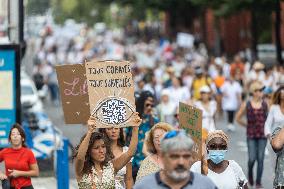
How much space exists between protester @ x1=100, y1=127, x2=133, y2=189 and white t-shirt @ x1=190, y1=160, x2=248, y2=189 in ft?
4.24

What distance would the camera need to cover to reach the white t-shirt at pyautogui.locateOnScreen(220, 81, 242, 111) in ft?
94.2

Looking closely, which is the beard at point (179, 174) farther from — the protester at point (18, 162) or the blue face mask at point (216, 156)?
the protester at point (18, 162)

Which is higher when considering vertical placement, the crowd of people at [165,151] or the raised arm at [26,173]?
the crowd of people at [165,151]

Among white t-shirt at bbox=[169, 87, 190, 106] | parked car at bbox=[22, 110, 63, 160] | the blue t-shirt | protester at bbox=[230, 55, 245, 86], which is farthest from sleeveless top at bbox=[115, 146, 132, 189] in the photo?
protester at bbox=[230, 55, 245, 86]

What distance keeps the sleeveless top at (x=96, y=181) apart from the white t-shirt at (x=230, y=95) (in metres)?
18.3

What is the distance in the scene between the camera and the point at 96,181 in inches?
406

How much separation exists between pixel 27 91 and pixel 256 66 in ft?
20.4

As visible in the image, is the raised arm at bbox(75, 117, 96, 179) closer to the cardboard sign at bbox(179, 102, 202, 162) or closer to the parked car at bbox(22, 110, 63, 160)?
the cardboard sign at bbox(179, 102, 202, 162)

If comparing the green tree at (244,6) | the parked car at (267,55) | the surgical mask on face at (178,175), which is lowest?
the surgical mask on face at (178,175)

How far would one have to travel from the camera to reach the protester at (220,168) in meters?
10.1

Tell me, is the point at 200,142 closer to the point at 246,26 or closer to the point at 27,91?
the point at 27,91

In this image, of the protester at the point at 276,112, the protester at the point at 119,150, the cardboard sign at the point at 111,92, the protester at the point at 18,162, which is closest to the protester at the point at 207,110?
the protester at the point at 276,112

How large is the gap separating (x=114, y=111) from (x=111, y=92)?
1.06 feet

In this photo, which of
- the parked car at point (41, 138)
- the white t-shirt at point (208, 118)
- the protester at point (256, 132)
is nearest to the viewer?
the protester at point (256, 132)
